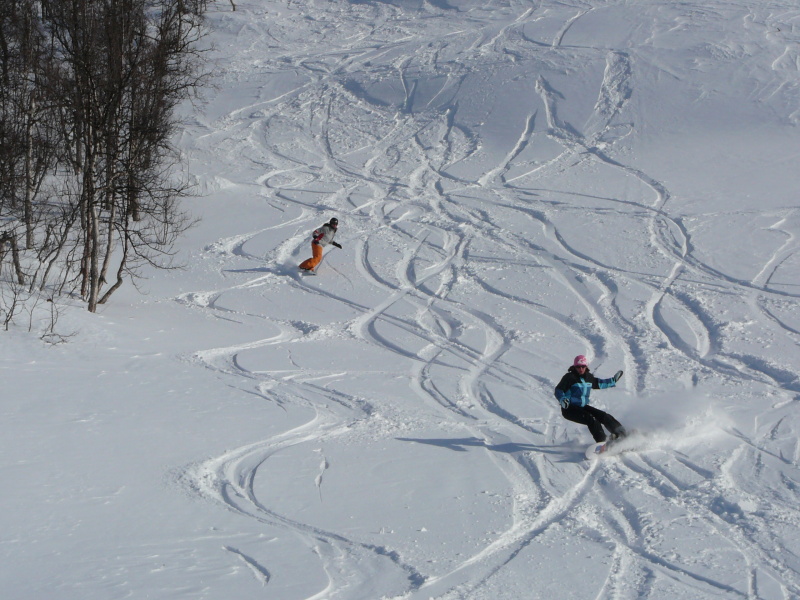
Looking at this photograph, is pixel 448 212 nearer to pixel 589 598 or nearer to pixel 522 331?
pixel 522 331

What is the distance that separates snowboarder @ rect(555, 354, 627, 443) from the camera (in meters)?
8.91

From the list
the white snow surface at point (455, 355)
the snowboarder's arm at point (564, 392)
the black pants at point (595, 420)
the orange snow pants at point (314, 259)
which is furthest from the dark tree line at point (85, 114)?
the black pants at point (595, 420)

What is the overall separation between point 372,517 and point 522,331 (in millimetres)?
7032

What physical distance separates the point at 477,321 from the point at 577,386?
5375 millimetres

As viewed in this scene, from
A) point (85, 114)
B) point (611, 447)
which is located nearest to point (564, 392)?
point (611, 447)

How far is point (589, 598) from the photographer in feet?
19.7

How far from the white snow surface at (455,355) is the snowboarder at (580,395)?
438mm

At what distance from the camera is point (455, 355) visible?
1285cm

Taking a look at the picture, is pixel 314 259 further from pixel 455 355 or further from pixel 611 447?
pixel 611 447

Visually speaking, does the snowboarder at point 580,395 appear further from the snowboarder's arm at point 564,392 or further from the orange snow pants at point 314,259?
the orange snow pants at point 314,259

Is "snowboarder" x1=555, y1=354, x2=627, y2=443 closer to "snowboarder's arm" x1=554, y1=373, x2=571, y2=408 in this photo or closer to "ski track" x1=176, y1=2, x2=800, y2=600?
"snowboarder's arm" x1=554, y1=373, x2=571, y2=408

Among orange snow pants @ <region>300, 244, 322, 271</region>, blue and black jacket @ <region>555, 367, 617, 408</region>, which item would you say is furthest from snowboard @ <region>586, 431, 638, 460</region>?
orange snow pants @ <region>300, 244, 322, 271</region>

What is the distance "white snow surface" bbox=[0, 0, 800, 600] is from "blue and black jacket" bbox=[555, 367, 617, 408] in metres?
0.56

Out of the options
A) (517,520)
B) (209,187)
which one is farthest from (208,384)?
(209,187)
